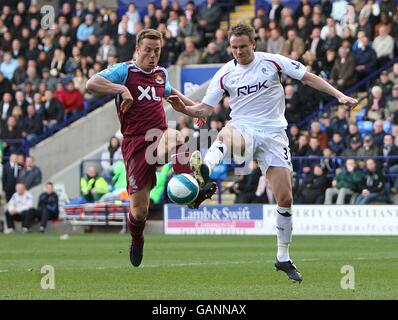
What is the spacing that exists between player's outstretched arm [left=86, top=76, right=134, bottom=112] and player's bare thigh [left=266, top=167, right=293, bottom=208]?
1844 mm

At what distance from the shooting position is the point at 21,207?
27.0m

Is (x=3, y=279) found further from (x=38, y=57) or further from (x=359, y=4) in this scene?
(x=38, y=57)

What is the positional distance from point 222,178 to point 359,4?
5722mm

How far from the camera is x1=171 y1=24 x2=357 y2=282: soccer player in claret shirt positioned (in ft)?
38.4

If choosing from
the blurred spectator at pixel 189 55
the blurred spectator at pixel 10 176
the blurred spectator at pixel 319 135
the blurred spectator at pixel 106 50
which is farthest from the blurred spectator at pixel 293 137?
the blurred spectator at pixel 10 176

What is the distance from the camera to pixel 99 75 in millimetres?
12711

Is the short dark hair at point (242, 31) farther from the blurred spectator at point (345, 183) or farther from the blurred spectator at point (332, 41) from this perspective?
the blurred spectator at point (332, 41)

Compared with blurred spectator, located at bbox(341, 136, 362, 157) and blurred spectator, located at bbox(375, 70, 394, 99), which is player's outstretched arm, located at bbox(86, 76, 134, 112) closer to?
blurred spectator, located at bbox(341, 136, 362, 157)

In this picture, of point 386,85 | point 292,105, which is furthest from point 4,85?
point 386,85

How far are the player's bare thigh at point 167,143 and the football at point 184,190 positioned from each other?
1229 millimetres

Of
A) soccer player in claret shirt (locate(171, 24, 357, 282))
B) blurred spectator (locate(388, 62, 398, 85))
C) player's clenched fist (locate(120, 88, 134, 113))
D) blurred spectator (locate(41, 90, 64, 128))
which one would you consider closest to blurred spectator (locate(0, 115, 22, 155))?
blurred spectator (locate(41, 90, 64, 128))

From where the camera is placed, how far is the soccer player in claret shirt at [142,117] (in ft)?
41.3

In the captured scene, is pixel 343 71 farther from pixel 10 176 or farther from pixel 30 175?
pixel 10 176
